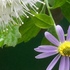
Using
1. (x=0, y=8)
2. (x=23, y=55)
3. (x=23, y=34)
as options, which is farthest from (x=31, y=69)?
(x=0, y=8)

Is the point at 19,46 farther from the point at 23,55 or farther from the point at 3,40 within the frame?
the point at 3,40

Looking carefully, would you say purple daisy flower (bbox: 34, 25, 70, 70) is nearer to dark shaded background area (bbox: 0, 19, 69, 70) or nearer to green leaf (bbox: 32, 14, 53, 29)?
green leaf (bbox: 32, 14, 53, 29)

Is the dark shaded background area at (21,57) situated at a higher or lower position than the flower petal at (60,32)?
higher

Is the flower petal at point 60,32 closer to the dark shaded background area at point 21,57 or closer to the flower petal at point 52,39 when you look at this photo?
the flower petal at point 52,39

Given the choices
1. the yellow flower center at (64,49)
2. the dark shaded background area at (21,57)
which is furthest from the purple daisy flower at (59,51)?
the dark shaded background area at (21,57)

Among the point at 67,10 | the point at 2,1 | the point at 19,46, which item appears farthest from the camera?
the point at 19,46

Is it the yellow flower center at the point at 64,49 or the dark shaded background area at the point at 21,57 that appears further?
the dark shaded background area at the point at 21,57

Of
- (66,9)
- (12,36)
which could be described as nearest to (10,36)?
(12,36)
